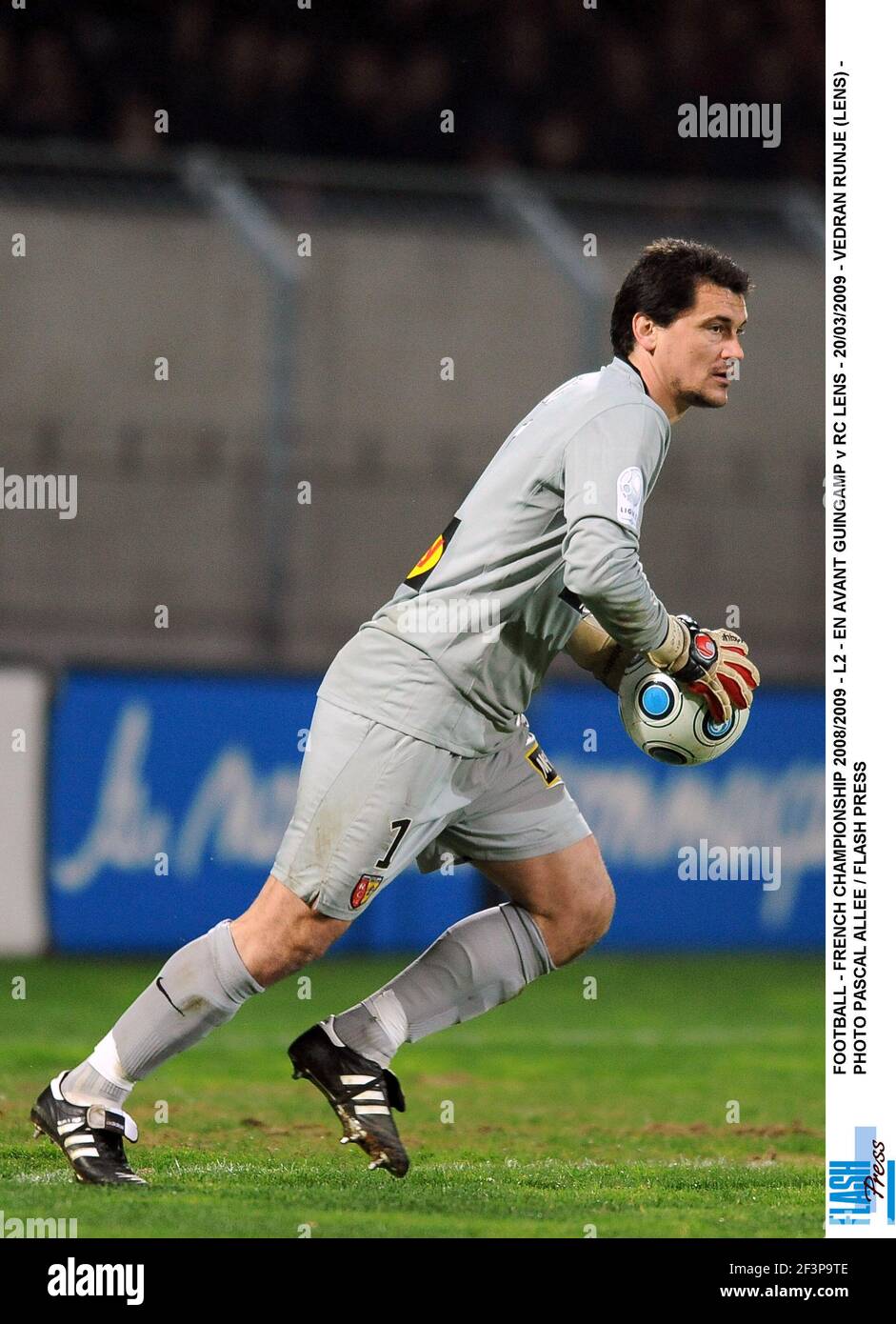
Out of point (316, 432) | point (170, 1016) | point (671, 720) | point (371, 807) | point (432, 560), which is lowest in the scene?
point (170, 1016)

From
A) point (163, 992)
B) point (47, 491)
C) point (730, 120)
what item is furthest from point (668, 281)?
point (730, 120)

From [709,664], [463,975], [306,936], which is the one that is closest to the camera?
[306,936]

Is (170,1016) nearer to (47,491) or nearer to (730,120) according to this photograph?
(47,491)

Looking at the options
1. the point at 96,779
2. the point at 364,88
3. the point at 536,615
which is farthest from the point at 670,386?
the point at 364,88

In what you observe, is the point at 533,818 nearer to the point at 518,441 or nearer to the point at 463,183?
the point at 518,441

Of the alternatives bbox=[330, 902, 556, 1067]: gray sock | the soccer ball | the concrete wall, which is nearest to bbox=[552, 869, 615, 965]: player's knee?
bbox=[330, 902, 556, 1067]: gray sock

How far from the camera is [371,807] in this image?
4348 mm

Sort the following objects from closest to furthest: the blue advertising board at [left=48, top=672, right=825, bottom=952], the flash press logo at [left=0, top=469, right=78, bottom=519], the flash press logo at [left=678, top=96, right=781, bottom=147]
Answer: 1. the blue advertising board at [left=48, top=672, right=825, bottom=952]
2. the flash press logo at [left=0, top=469, right=78, bottom=519]
3. the flash press logo at [left=678, top=96, right=781, bottom=147]

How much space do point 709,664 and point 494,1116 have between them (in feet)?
7.07

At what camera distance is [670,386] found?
4426mm

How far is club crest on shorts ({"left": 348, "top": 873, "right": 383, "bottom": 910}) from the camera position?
14.2 feet

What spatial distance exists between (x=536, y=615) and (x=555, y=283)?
692 centimetres

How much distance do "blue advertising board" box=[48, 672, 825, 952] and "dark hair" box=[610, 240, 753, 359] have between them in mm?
5727

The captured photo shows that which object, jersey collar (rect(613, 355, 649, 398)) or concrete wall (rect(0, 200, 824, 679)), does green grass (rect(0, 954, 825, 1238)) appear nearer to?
jersey collar (rect(613, 355, 649, 398))
